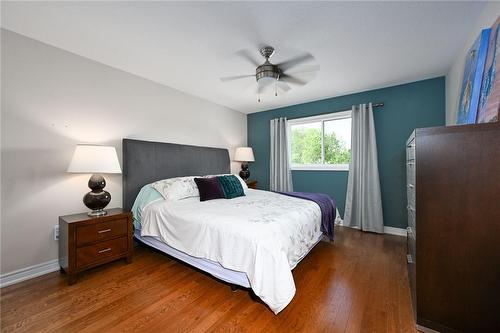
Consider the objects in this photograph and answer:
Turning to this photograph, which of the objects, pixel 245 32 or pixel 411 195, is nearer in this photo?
pixel 411 195

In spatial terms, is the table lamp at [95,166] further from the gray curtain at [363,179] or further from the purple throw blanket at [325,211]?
the gray curtain at [363,179]

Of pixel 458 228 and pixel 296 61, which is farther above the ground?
pixel 296 61

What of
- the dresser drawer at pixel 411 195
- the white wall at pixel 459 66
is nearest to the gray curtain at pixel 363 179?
the white wall at pixel 459 66

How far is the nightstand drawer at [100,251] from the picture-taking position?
1.98 metres

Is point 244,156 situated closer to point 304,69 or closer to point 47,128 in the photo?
point 304,69

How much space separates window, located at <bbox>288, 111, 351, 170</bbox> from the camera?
374 cm

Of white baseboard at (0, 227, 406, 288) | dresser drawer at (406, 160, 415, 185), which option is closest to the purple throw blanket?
dresser drawer at (406, 160, 415, 185)

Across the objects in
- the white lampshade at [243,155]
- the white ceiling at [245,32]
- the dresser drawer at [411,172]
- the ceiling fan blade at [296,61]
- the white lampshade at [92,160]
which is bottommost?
the dresser drawer at [411,172]

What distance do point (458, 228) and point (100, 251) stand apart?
2.98 m

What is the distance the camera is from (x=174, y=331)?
4.56 feet

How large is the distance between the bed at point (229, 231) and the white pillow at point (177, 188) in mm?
96

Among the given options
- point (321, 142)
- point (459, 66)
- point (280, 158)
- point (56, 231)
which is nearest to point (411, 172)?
point (459, 66)

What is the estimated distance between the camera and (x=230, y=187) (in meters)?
2.91

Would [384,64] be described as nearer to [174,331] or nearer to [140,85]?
[140,85]
